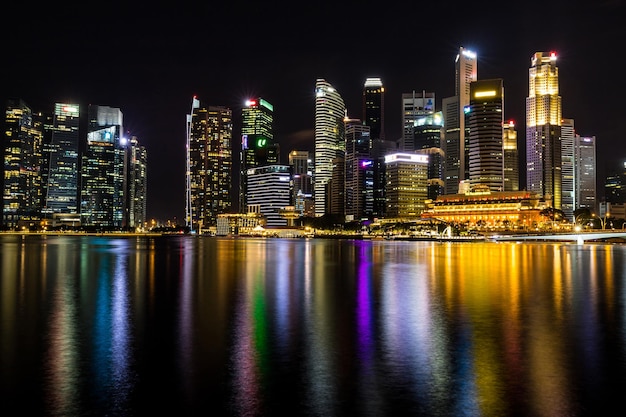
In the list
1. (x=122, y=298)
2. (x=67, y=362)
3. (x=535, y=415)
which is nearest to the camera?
(x=535, y=415)

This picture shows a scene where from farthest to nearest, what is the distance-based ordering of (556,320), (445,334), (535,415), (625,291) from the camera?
1. (625,291)
2. (556,320)
3. (445,334)
4. (535,415)

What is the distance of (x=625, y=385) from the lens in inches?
605

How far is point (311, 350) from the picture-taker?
A: 19.5 m

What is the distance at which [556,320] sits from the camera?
26.7 m

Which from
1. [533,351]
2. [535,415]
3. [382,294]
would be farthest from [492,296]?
[535,415]

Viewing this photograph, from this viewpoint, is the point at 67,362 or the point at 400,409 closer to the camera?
the point at 400,409

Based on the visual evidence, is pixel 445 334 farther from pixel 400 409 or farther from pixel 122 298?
pixel 122 298

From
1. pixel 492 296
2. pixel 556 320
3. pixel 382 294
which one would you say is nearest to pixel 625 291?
pixel 492 296

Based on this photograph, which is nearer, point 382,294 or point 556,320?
point 556,320

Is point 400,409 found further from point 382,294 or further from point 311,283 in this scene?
point 311,283

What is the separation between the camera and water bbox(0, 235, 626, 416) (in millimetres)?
13734

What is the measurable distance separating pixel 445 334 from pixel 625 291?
2353cm

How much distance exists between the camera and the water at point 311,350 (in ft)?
45.1

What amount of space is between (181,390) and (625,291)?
3559cm
